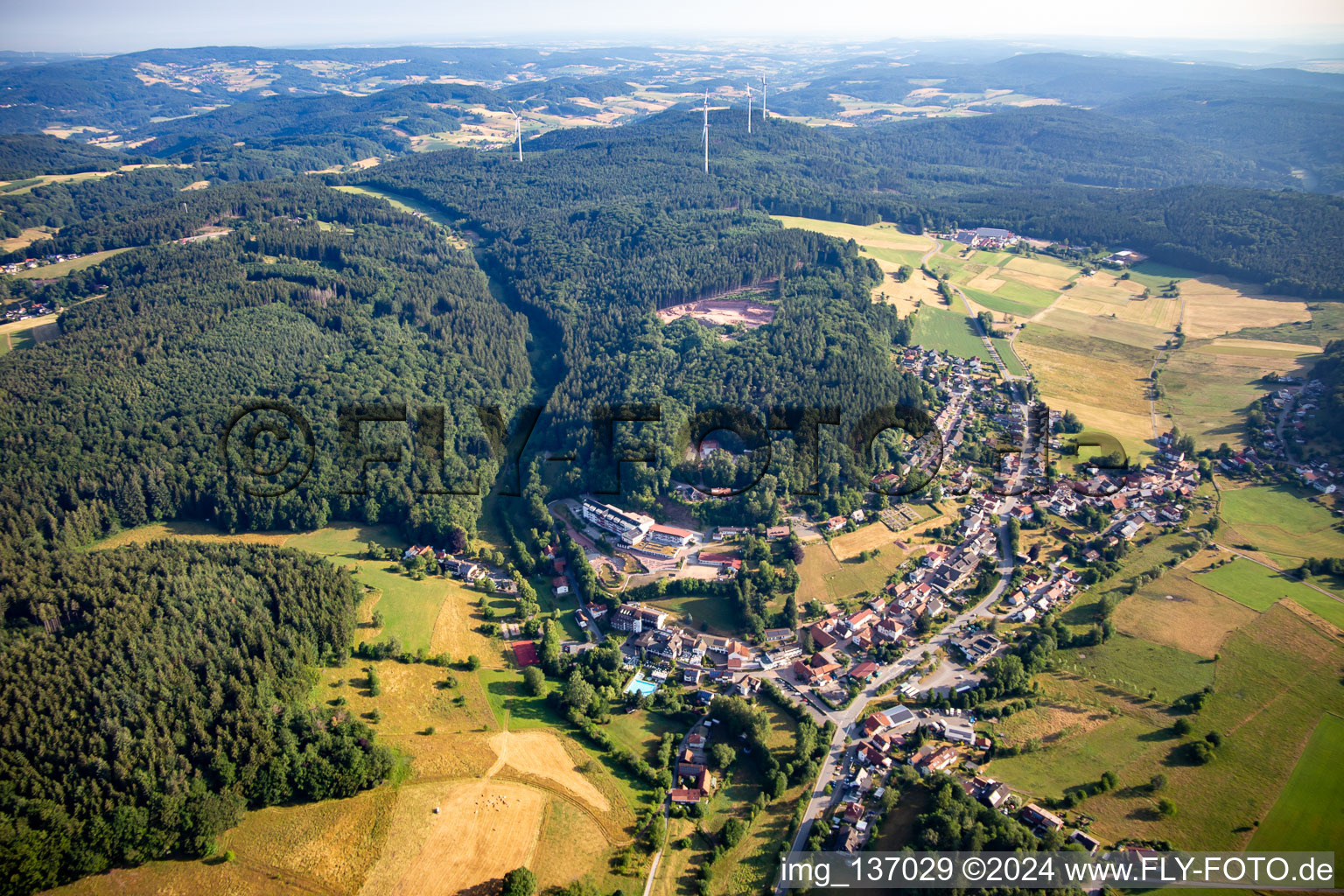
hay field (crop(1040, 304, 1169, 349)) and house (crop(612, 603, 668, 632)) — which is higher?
hay field (crop(1040, 304, 1169, 349))

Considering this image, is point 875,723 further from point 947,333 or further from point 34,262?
point 34,262

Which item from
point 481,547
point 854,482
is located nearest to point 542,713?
point 481,547

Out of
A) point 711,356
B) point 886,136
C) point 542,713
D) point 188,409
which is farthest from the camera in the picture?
point 886,136

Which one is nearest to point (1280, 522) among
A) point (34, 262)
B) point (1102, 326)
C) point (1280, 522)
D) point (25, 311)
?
point (1280, 522)

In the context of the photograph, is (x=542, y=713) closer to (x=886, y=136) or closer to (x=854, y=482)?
(x=854, y=482)

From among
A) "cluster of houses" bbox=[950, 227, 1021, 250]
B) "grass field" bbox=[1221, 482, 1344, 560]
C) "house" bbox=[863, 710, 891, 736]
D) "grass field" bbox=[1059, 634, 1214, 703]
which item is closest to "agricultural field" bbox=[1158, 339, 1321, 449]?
"grass field" bbox=[1221, 482, 1344, 560]

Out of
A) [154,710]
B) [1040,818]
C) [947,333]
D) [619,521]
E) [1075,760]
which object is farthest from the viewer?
[947,333]

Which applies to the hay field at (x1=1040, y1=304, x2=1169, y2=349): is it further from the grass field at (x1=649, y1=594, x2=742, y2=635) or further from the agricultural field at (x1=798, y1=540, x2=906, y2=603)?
the grass field at (x1=649, y1=594, x2=742, y2=635)
